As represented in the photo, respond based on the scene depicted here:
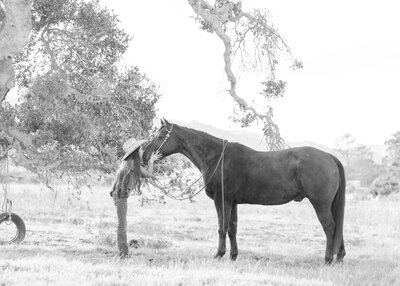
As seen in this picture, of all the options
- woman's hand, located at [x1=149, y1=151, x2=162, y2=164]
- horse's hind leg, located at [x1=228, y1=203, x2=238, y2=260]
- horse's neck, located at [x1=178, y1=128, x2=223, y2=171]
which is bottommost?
horse's hind leg, located at [x1=228, y1=203, x2=238, y2=260]

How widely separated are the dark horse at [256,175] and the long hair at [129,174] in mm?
497

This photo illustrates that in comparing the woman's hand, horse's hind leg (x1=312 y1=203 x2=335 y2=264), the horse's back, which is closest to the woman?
the woman's hand

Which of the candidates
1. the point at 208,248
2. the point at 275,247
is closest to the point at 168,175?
the point at 208,248

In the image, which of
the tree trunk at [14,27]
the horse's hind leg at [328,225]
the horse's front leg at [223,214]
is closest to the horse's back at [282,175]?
the horse's hind leg at [328,225]

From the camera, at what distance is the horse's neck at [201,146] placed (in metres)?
11.8

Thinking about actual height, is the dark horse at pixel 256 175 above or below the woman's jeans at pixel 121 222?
above

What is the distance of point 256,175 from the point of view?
11.8 metres

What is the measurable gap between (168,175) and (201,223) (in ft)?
26.1

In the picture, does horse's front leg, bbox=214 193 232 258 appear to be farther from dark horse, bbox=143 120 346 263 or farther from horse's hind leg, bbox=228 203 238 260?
horse's hind leg, bbox=228 203 238 260

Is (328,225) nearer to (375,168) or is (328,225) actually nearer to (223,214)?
(223,214)

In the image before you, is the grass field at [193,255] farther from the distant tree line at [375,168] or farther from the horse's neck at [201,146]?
the distant tree line at [375,168]

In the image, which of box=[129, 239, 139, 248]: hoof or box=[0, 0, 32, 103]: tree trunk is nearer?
box=[0, 0, 32, 103]: tree trunk

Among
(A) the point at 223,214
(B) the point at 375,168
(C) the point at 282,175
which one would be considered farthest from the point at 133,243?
(B) the point at 375,168

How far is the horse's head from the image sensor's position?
11.6 metres
